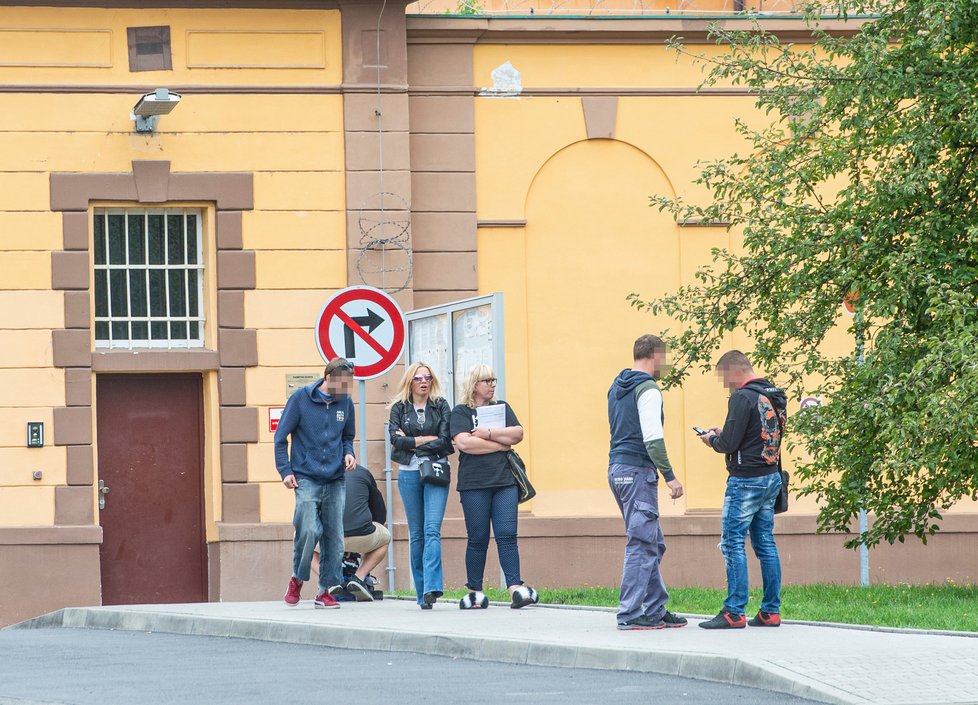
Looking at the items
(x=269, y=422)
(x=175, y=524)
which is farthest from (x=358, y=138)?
(x=175, y=524)

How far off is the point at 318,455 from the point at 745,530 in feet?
12.2

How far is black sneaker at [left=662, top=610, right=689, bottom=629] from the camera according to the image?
11.1m

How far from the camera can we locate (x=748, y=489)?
1077cm

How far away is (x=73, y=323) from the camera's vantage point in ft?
56.8

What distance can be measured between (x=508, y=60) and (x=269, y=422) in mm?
4606

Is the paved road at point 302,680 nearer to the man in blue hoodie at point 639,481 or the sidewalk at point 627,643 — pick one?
the sidewalk at point 627,643

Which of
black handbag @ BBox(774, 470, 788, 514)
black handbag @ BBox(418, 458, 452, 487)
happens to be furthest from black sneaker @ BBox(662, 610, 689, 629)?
black handbag @ BBox(418, 458, 452, 487)

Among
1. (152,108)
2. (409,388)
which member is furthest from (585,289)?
(409,388)

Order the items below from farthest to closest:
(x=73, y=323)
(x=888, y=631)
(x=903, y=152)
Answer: (x=73, y=323) < (x=903, y=152) < (x=888, y=631)

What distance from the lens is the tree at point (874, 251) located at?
1430cm

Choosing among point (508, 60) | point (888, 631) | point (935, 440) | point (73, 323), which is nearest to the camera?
point (888, 631)

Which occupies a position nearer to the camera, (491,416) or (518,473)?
(491,416)

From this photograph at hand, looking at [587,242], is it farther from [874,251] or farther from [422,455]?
[422,455]

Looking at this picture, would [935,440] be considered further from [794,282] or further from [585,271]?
[585,271]
